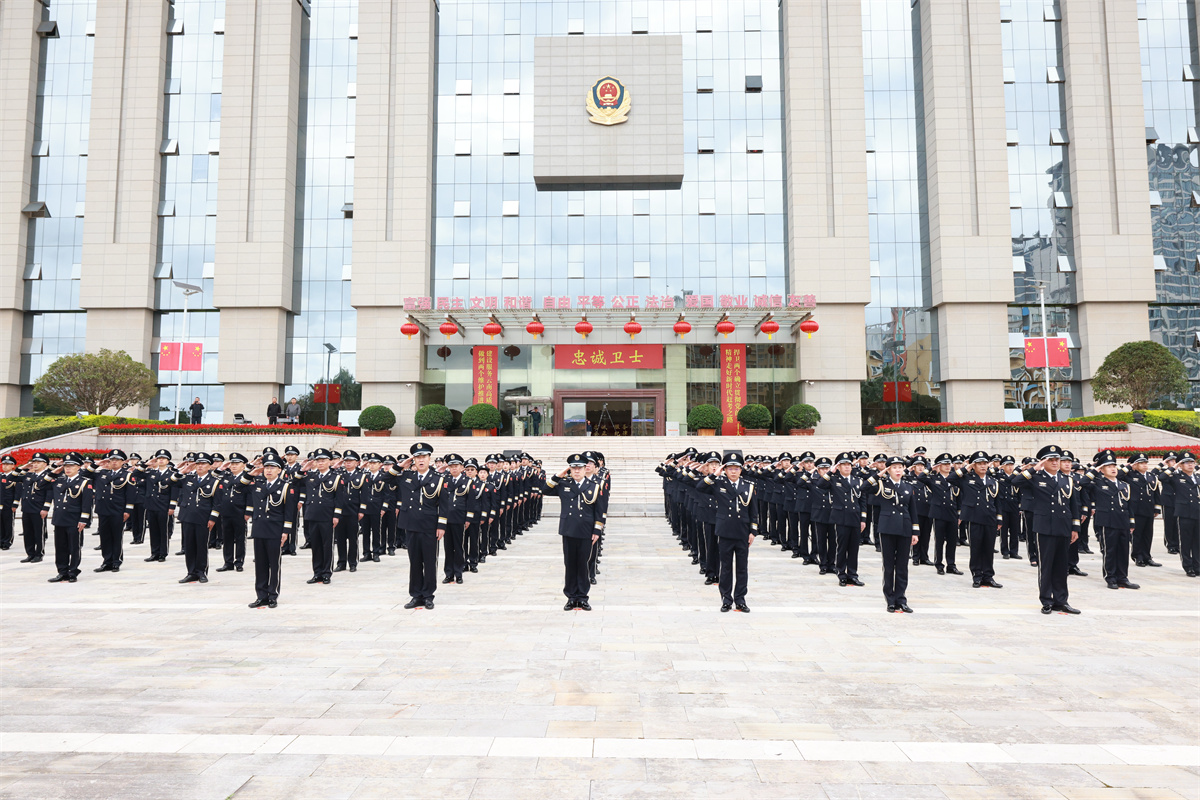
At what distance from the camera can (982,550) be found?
9.94m

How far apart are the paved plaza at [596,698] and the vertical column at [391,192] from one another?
25216 millimetres

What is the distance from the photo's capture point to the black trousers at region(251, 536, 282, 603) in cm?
828

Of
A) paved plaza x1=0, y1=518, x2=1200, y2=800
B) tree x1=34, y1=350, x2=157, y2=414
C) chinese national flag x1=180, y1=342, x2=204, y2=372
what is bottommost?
paved plaza x1=0, y1=518, x2=1200, y2=800

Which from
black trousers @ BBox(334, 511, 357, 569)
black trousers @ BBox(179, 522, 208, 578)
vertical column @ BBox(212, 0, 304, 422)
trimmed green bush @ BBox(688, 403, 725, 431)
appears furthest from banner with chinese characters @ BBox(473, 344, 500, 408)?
black trousers @ BBox(179, 522, 208, 578)

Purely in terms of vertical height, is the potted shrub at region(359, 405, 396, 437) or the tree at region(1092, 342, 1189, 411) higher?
the tree at region(1092, 342, 1189, 411)

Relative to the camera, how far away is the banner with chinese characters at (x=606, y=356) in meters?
33.6

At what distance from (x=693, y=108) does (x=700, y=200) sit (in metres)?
4.78

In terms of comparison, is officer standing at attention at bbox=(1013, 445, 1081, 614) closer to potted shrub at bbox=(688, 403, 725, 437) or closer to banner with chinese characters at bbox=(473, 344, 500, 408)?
potted shrub at bbox=(688, 403, 725, 437)

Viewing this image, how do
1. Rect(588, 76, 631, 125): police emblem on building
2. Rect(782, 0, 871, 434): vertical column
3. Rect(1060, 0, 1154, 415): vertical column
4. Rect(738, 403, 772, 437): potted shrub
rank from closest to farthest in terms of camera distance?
Rect(738, 403, 772, 437): potted shrub → Rect(1060, 0, 1154, 415): vertical column → Rect(782, 0, 871, 434): vertical column → Rect(588, 76, 631, 125): police emblem on building

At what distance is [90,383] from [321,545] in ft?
78.0

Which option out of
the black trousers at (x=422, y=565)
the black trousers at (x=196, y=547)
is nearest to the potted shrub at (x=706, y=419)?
the black trousers at (x=196, y=547)

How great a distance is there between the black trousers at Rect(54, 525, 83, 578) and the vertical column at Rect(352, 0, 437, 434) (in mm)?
23283

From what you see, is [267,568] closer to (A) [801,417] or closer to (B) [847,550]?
(B) [847,550]

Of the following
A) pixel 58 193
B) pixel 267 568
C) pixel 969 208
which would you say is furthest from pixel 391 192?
pixel 267 568
